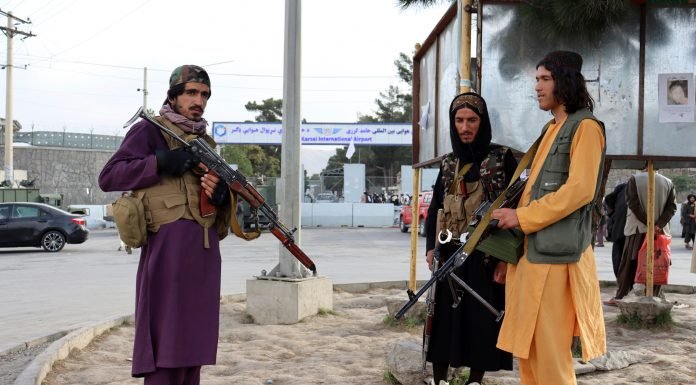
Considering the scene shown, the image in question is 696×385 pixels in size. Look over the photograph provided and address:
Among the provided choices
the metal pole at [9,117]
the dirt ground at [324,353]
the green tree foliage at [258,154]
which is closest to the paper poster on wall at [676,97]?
the dirt ground at [324,353]

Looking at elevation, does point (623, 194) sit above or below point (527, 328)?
above

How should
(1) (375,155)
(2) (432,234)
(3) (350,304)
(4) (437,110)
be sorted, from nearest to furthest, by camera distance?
1. (2) (432,234)
2. (4) (437,110)
3. (3) (350,304)
4. (1) (375,155)

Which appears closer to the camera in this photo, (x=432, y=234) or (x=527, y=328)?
(x=527, y=328)

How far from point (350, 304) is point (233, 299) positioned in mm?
1397

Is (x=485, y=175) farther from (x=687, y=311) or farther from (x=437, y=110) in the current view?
(x=687, y=311)

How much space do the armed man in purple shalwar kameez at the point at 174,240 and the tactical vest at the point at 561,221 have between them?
1405 millimetres

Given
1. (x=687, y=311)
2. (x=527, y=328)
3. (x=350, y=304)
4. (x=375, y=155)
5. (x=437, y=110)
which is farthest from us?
(x=375, y=155)

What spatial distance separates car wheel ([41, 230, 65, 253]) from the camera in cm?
1762

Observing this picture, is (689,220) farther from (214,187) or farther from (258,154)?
(258,154)

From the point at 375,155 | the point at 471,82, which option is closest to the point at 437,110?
the point at 471,82

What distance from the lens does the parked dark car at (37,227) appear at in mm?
17203

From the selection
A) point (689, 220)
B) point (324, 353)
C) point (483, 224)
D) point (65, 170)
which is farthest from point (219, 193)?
point (65, 170)

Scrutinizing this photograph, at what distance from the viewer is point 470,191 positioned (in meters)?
3.98

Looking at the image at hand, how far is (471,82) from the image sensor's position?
518 cm
